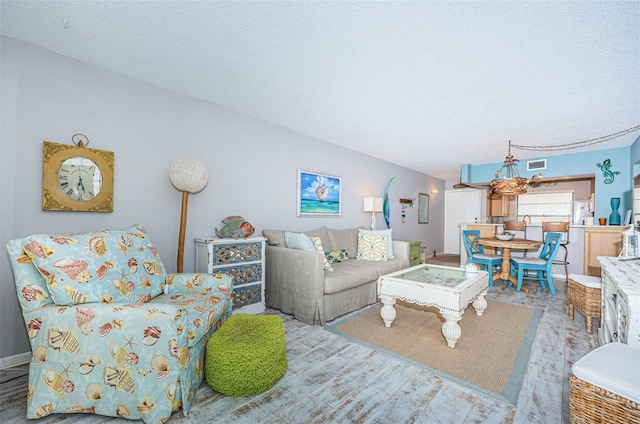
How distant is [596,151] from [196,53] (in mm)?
6448

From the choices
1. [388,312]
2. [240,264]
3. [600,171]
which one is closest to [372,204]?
[388,312]

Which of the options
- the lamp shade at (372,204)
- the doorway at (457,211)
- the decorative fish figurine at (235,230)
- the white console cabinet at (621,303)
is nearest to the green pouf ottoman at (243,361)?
the decorative fish figurine at (235,230)

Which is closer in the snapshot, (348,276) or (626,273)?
(626,273)

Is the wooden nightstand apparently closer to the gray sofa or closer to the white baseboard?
the gray sofa

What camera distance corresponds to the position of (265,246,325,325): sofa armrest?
2.76m

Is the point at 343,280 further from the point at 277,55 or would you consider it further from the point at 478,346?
the point at 277,55

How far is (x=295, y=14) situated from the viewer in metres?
1.65

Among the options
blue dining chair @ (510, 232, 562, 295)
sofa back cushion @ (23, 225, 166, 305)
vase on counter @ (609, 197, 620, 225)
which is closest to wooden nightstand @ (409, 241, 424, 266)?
blue dining chair @ (510, 232, 562, 295)

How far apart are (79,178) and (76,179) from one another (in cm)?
2

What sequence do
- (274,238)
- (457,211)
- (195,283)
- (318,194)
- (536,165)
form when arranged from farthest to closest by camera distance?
1. (457,211)
2. (536,165)
3. (318,194)
4. (274,238)
5. (195,283)

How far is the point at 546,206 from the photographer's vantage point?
743 centimetres

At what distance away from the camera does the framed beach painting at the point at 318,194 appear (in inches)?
160

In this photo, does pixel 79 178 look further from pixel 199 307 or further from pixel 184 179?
pixel 199 307

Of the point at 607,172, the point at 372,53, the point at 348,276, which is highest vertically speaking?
the point at 372,53
